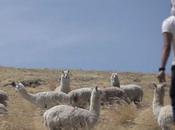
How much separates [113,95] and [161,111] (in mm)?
8648

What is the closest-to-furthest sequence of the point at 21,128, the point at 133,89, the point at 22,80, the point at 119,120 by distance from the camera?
the point at 21,128 < the point at 119,120 < the point at 133,89 < the point at 22,80

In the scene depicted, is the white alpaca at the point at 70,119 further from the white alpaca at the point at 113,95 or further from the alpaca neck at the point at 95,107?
the white alpaca at the point at 113,95

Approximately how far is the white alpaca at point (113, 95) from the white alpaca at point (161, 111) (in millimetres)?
7544

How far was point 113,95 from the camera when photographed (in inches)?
843

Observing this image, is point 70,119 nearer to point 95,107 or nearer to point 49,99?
point 95,107

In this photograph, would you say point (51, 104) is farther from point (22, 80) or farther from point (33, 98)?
point (22, 80)

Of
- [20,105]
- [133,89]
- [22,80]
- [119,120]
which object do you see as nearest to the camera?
[119,120]

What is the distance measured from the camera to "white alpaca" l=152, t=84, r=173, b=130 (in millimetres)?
12602

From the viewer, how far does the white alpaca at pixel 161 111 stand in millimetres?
12602

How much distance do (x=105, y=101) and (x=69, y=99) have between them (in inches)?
77.5

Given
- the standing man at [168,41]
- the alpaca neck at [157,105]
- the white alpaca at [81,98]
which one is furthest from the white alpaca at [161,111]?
the white alpaca at [81,98]

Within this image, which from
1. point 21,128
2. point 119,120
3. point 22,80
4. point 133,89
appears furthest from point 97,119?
point 22,80

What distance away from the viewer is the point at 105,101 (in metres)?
20.9

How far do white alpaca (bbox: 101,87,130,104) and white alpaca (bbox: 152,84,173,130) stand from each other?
24.8 ft
